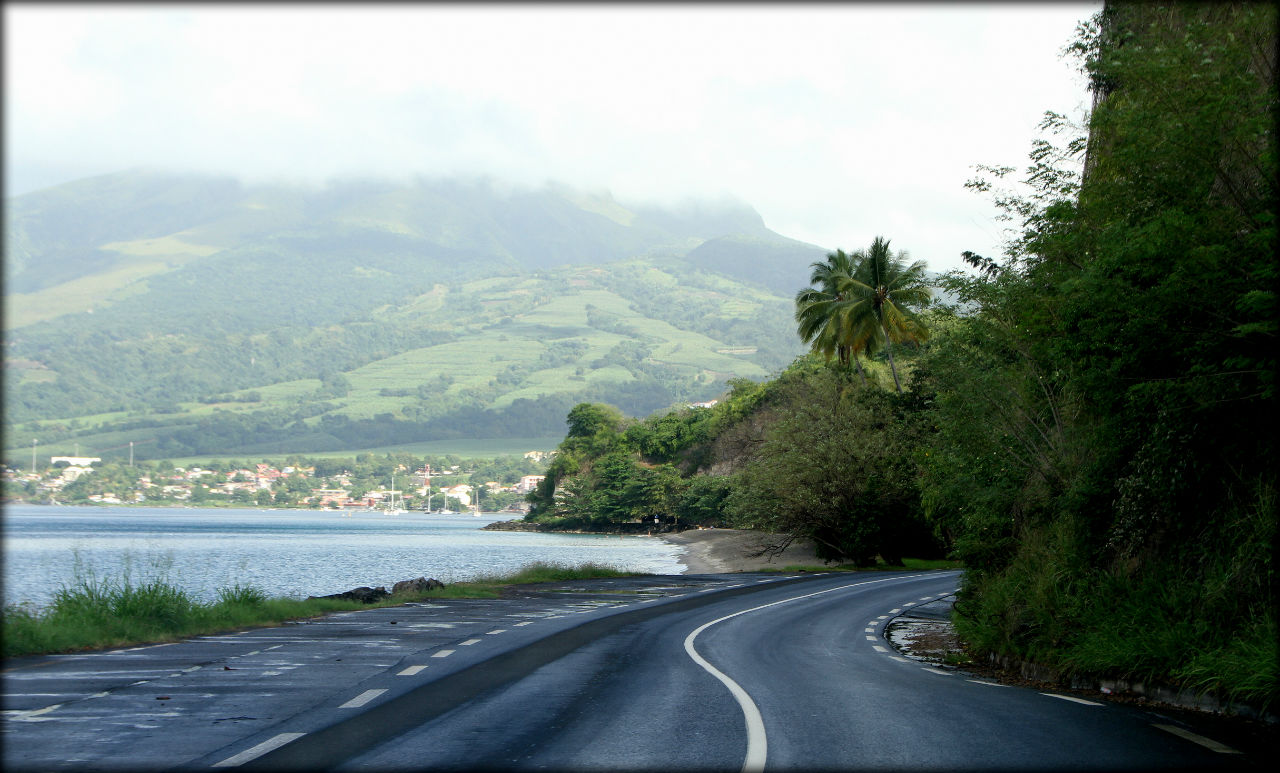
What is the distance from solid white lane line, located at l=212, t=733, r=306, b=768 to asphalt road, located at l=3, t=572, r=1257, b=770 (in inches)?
1.1

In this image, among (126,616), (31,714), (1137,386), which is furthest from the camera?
(126,616)

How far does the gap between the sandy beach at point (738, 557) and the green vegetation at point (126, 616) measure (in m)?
29.9

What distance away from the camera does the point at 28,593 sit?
38.9 meters

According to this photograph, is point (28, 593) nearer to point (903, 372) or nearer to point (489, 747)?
point (489, 747)

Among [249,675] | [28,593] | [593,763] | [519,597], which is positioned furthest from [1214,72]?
[28,593]

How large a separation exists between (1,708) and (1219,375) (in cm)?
1089

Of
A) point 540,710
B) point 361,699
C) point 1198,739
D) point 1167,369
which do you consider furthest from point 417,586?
point 1198,739

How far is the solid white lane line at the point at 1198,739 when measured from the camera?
7.30 metres

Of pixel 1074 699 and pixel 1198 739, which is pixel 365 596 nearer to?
pixel 1074 699

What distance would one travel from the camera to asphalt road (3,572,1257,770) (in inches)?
278

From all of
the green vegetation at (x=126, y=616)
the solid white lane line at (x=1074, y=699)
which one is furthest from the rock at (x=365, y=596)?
the solid white lane line at (x=1074, y=699)

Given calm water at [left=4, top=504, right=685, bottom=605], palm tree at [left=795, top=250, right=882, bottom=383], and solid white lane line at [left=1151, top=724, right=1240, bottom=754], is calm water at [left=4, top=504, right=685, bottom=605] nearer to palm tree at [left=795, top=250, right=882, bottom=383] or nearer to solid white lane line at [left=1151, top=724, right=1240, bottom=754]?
palm tree at [left=795, top=250, right=882, bottom=383]

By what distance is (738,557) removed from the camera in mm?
62625

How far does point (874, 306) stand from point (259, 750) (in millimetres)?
46638
